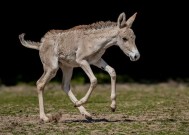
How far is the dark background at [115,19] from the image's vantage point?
22.9 meters

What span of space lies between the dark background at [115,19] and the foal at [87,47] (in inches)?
365

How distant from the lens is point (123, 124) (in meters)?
12.2

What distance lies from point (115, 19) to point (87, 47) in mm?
10807

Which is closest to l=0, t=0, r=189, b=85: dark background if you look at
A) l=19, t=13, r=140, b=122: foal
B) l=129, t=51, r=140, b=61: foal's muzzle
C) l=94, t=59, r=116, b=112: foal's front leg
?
l=19, t=13, r=140, b=122: foal

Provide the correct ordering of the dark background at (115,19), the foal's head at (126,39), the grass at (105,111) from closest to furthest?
1. the grass at (105,111)
2. the foal's head at (126,39)
3. the dark background at (115,19)

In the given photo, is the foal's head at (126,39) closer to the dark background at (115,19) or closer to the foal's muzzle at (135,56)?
the foal's muzzle at (135,56)

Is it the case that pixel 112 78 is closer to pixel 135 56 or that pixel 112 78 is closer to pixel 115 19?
pixel 135 56

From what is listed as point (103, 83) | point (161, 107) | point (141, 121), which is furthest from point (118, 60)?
point (141, 121)

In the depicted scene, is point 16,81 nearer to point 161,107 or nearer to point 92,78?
point 161,107

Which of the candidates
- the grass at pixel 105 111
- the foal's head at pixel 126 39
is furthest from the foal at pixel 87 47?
the grass at pixel 105 111

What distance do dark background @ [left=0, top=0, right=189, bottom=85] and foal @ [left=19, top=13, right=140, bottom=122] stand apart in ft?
30.4

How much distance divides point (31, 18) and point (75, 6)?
64.4 inches

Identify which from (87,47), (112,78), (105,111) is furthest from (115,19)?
(112,78)

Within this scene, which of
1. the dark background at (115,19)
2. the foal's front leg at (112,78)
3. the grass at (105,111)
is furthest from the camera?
the dark background at (115,19)
